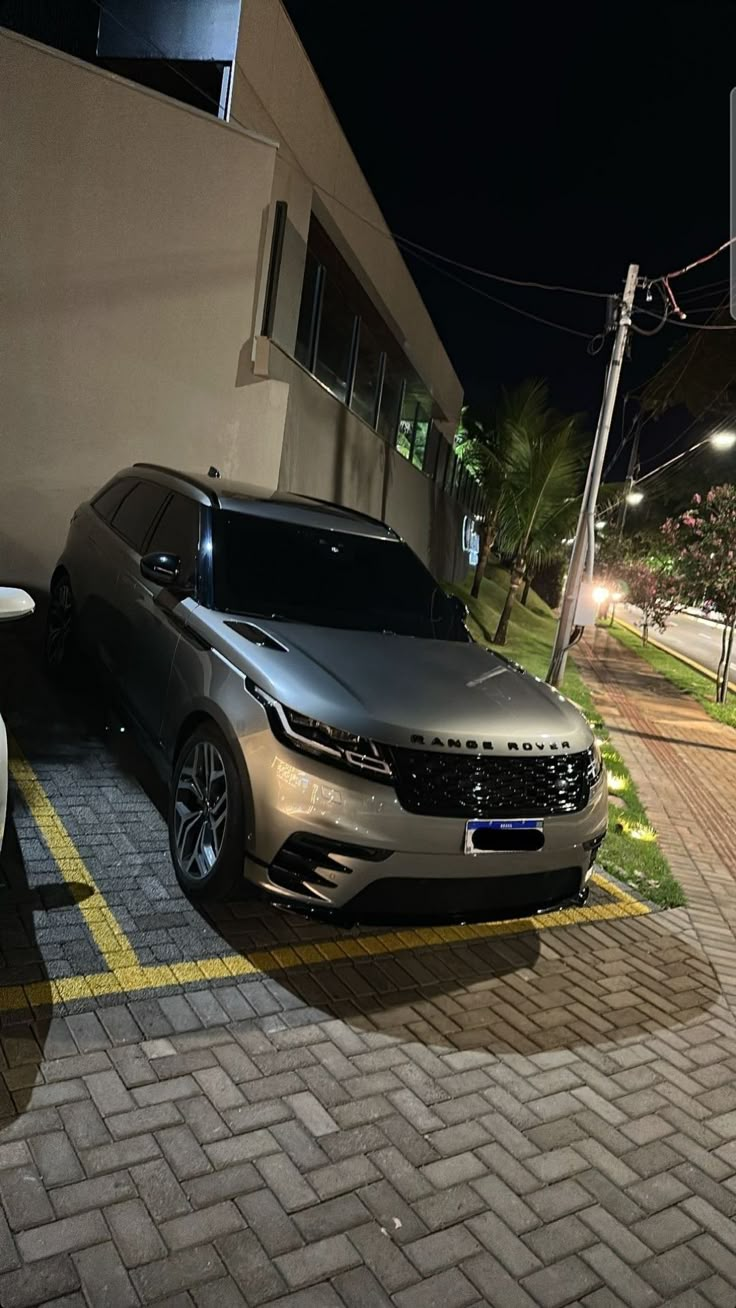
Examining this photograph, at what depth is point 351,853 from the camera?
3426 millimetres

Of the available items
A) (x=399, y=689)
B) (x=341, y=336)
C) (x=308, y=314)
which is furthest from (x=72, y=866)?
(x=341, y=336)

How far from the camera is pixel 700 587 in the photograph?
17.0 m

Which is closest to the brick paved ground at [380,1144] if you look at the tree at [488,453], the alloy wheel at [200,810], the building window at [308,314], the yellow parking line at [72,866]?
the yellow parking line at [72,866]

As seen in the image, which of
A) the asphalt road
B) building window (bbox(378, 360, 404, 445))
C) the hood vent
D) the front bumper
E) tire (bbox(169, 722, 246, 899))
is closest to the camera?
the front bumper

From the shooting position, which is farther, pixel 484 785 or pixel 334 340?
pixel 334 340

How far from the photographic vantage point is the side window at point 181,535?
467 cm

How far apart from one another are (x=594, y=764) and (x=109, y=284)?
275 inches

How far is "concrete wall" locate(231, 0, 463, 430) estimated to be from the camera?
31.5 ft

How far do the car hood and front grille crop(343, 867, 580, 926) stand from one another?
53 cm

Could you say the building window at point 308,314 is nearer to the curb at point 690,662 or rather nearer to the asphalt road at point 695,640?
the curb at point 690,662

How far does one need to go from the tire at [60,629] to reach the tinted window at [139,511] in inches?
31.2

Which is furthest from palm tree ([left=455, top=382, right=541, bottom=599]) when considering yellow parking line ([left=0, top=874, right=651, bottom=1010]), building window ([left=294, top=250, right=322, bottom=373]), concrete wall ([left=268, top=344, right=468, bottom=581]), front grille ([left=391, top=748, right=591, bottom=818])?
front grille ([left=391, top=748, right=591, bottom=818])

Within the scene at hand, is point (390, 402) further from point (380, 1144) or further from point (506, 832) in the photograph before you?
point (380, 1144)

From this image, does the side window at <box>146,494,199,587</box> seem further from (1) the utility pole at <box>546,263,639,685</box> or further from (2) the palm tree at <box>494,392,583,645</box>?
(2) the palm tree at <box>494,392,583,645</box>
